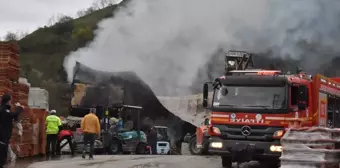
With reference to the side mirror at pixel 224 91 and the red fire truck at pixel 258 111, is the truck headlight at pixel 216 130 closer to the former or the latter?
the red fire truck at pixel 258 111

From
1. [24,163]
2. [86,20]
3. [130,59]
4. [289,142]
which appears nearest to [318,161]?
[289,142]

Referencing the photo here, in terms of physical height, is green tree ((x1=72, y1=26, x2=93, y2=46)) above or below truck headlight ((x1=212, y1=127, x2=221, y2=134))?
above

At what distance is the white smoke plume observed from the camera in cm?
2625

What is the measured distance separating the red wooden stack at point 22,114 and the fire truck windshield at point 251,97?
599cm

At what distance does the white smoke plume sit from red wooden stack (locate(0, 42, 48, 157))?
33.2 feet

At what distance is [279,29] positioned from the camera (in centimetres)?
2667


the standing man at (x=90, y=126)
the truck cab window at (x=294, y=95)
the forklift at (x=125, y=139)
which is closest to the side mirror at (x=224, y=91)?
the truck cab window at (x=294, y=95)

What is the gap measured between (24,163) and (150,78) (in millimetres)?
15238

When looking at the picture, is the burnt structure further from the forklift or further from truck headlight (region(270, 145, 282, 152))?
truck headlight (region(270, 145, 282, 152))

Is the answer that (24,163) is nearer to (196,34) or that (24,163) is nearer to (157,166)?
(157,166)

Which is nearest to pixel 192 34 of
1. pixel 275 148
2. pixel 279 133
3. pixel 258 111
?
pixel 258 111

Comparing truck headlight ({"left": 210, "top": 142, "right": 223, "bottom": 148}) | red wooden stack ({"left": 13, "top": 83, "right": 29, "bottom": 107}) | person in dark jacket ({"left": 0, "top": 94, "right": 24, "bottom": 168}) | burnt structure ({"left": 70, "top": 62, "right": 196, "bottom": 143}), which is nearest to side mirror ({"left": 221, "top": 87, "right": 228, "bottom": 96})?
truck headlight ({"left": 210, "top": 142, "right": 223, "bottom": 148})

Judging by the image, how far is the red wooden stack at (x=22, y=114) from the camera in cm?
1536

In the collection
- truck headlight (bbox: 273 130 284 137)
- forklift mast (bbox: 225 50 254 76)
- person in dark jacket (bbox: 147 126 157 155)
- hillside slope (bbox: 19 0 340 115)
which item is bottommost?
person in dark jacket (bbox: 147 126 157 155)
